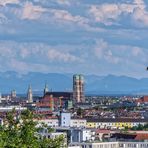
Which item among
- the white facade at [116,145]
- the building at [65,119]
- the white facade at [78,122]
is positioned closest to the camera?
the white facade at [116,145]

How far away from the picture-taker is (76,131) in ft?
305

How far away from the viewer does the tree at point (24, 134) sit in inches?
1022

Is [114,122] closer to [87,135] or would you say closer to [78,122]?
[78,122]

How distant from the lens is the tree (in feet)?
85.1

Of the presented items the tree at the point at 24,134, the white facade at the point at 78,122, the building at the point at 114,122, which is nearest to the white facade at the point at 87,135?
the white facade at the point at 78,122

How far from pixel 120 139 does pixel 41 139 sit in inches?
2313

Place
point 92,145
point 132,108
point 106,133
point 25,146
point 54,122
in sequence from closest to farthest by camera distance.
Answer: point 25,146 < point 92,145 < point 106,133 < point 54,122 < point 132,108

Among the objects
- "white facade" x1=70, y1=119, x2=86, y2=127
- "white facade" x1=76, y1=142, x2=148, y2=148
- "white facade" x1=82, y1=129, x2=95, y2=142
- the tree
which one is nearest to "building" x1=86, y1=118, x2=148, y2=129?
"white facade" x1=70, y1=119, x2=86, y2=127

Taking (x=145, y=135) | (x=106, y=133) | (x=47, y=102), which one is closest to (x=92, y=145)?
(x=145, y=135)

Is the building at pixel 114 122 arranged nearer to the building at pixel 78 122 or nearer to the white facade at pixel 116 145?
the building at pixel 78 122

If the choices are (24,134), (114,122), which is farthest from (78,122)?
(24,134)

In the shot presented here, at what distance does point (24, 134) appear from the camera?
26750 mm

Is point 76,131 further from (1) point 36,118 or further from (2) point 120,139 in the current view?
(1) point 36,118

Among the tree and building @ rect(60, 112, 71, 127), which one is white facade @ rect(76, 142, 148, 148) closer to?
building @ rect(60, 112, 71, 127)
